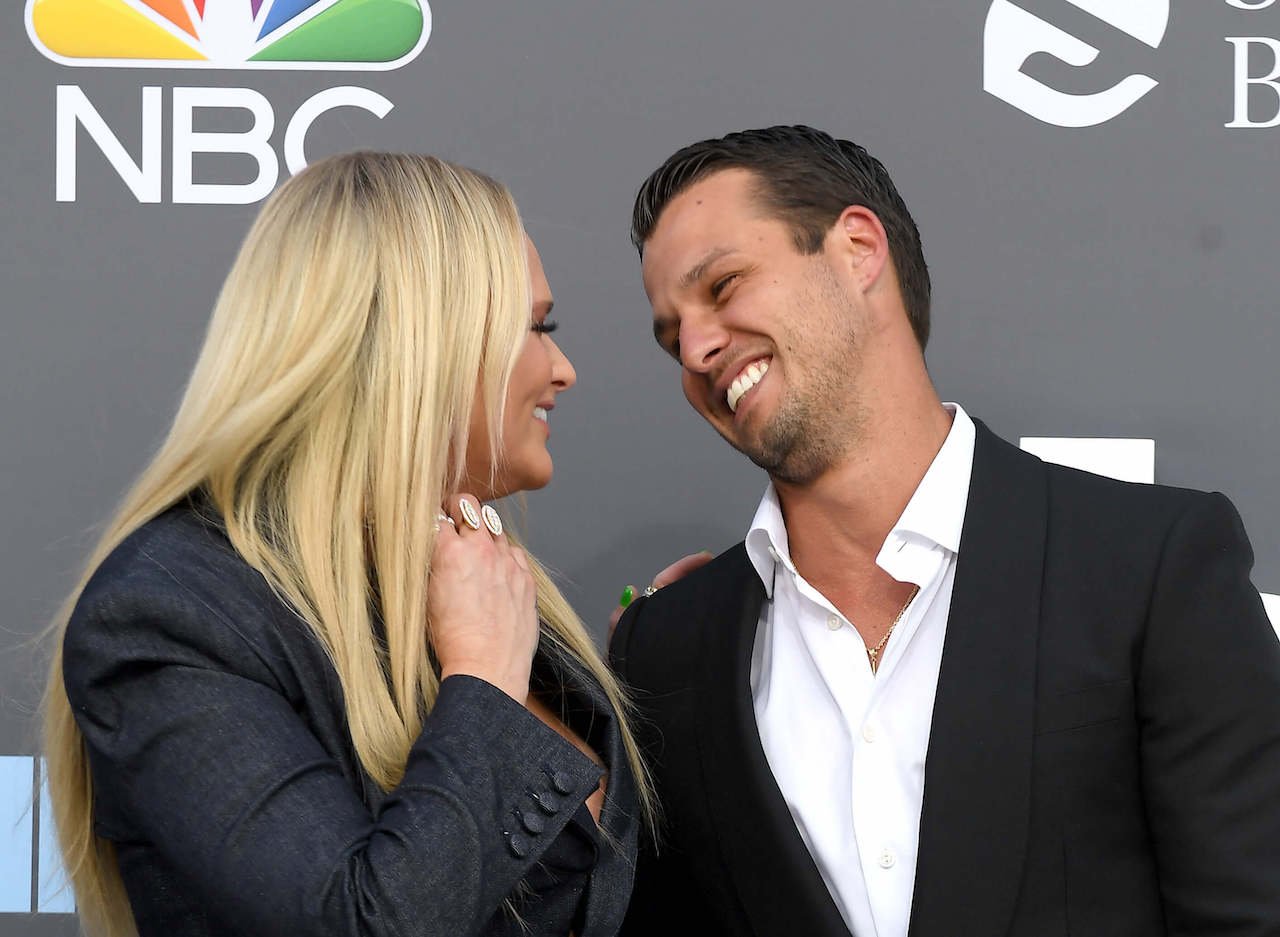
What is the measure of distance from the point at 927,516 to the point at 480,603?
24.2 inches

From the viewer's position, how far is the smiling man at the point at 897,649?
5.04 feet

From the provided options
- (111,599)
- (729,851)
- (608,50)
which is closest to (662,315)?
(608,50)

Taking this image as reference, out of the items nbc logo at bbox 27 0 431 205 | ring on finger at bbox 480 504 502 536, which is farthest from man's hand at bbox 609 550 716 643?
nbc logo at bbox 27 0 431 205

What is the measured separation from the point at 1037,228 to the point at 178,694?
59.7 inches

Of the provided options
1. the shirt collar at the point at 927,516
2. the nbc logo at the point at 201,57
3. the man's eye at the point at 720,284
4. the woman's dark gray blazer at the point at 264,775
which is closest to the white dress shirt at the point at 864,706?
the shirt collar at the point at 927,516

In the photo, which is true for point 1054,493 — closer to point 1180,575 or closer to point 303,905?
point 1180,575

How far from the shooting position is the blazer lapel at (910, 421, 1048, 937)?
5.04 ft

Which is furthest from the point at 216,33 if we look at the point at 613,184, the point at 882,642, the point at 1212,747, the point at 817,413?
the point at 1212,747

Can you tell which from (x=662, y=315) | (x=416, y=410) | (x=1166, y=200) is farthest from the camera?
(x=1166, y=200)

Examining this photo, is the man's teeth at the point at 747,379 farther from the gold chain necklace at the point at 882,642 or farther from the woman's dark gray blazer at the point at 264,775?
the woman's dark gray blazer at the point at 264,775

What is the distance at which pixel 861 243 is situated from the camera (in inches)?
75.9

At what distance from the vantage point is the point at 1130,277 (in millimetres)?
2191

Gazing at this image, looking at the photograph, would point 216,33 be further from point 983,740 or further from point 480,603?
point 983,740

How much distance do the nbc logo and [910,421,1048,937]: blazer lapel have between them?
3.90ft
